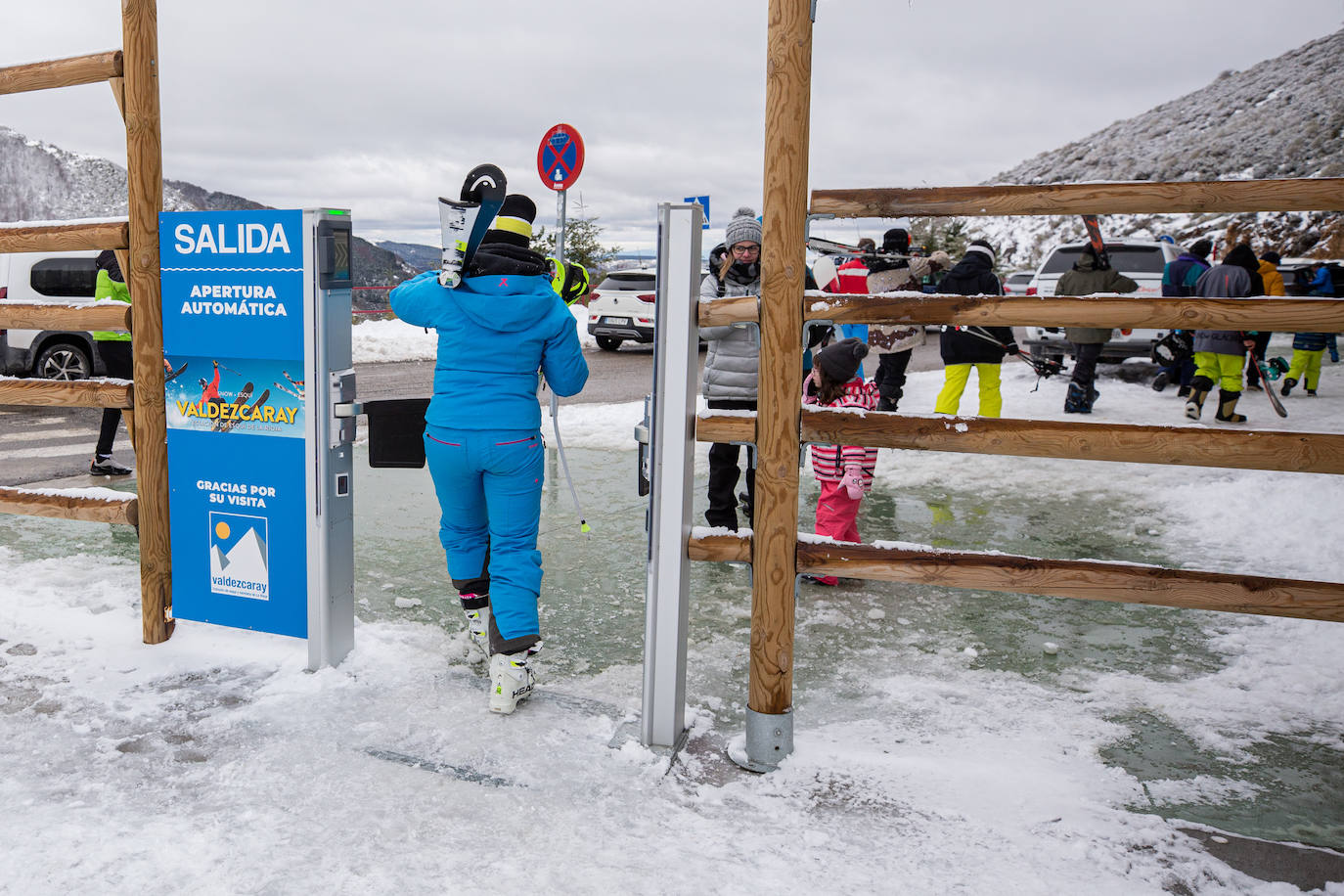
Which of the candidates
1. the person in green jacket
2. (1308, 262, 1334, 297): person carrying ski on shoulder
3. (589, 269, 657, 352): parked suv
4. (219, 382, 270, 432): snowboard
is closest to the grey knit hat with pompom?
(219, 382, 270, 432): snowboard

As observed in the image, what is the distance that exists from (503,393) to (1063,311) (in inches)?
74.9

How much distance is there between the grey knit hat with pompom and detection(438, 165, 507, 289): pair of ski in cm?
205

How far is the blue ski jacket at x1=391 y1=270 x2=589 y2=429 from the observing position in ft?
11.3

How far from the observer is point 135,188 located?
3756mm

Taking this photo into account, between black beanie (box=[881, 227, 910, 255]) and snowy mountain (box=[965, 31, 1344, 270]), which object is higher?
snowy mountain (box=[965, 31, 1344, 270])

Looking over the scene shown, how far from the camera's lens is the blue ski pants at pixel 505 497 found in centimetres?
348

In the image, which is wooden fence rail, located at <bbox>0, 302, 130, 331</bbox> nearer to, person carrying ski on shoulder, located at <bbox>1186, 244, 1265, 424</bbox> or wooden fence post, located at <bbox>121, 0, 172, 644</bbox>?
wooden fence post, located at <bbox>121, 0, 172, 644</bbox>

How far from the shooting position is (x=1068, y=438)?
287 centimetres

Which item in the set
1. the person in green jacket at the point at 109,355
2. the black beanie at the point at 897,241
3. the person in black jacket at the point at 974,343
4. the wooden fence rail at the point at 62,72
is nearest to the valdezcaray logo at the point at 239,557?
the wooden fence rail at the point at 62,72

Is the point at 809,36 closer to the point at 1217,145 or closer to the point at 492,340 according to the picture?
the point at 492,340

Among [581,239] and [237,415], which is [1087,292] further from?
[581,239]

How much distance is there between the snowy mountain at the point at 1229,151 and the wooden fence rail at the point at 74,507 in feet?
75.9

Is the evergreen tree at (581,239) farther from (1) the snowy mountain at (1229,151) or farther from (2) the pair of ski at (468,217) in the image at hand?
(2) the pair of ski at (468,217)

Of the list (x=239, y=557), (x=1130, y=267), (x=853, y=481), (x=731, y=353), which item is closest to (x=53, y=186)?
(x=239, y=557)
